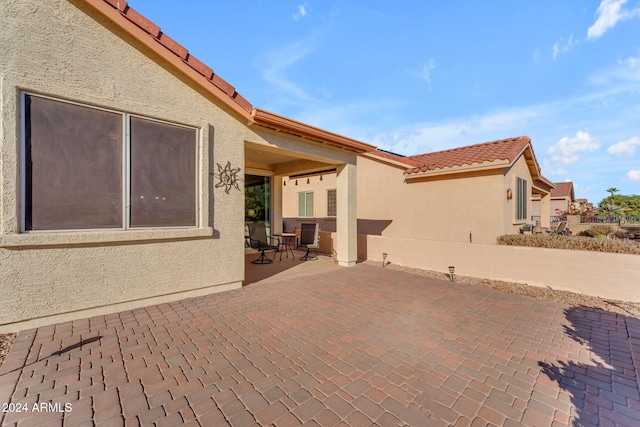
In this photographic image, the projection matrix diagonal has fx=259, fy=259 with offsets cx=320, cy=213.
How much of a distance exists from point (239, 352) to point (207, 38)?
10.8m

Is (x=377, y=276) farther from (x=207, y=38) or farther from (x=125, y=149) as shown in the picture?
(x=207, y=38)

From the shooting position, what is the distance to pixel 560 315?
4.80 m

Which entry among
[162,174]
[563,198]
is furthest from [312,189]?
[563,198]

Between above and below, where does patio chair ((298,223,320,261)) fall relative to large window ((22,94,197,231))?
below

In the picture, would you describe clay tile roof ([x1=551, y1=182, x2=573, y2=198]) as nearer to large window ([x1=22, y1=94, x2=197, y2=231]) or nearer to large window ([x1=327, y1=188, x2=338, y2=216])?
large window ([x1=327, y1=188, x2=338, y2=216])

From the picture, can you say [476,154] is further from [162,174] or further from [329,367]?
[162,174]

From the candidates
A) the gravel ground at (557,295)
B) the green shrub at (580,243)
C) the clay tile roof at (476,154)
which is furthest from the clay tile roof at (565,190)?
the gravel ground at (557,295)

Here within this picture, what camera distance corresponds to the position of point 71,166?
4.14 metres

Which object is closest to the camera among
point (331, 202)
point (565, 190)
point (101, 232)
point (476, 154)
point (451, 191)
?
point (101, 232)

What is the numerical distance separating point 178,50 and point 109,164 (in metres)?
2.52

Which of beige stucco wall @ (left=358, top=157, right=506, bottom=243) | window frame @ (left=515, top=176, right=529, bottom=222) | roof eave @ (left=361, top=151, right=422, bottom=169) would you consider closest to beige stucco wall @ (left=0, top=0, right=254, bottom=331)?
roof eave @ (left=361, top=151, right=422, bottom=169)

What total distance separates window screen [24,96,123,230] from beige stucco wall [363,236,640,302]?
8057 millimetres

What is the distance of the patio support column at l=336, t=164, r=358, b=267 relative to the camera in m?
8.51

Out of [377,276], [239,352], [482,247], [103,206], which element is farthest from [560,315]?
[103,206]
